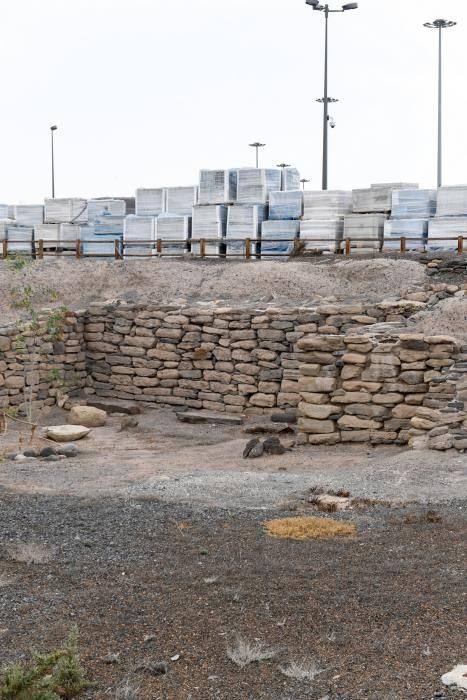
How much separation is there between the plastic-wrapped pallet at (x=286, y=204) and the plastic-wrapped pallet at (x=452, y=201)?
365cm

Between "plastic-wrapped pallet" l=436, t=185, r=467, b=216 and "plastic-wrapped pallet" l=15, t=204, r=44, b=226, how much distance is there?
40.2ft

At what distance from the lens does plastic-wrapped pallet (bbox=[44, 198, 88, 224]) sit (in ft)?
93.0

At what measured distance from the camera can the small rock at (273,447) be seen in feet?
48.0

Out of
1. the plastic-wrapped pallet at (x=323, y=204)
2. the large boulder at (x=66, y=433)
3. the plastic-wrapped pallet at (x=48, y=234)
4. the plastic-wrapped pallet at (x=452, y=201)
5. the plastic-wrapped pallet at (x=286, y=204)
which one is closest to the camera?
the large boulder at (x=66, y=433)

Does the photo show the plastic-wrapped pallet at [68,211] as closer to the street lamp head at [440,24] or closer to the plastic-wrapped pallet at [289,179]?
the plastic-wrapped pallet at [289,179]

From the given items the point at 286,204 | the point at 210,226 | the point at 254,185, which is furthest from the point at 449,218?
the point at 210,226

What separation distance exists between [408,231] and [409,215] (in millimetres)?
576

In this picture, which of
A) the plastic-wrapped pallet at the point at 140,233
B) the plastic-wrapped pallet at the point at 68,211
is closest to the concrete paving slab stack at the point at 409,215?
the plastic-wrapped pallet at the point at 140,233

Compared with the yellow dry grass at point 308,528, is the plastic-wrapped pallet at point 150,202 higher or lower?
higher

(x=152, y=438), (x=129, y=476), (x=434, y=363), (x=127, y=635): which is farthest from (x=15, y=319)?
(x=127, y=635)

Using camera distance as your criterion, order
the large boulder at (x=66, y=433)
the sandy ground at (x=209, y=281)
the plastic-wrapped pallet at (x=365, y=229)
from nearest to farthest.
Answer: the large boulder at (x=66, y=433)
the sandy ground at (x=209, y=281)
the plastic-wrapped pallet at (x=365, y=229)

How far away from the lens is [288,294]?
20.4 metres

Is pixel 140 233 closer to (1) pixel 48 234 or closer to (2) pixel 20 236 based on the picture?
(1) pixel 48 234

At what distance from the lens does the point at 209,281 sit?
21609 millimetres
